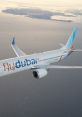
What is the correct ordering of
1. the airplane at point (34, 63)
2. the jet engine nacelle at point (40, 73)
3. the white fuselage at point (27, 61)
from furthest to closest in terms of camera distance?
the jet engine nacelle at point (40, 73) < the airplane at point (34, 63) < the white fuselage at point (27, 61)

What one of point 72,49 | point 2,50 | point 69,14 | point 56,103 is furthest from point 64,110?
point 69,14

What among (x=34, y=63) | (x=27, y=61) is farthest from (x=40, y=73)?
(x=34, y=63)

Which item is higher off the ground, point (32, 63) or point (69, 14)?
point (32, 63)

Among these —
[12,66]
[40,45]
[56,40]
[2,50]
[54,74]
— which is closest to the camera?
[12,66]

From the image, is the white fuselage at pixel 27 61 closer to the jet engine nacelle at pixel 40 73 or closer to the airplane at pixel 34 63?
the airplane at pixel 34 63

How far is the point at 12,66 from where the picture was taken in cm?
4347

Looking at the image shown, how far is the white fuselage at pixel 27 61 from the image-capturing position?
4292 cm

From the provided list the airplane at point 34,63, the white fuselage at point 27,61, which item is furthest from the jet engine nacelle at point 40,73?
the white fuselage at point 27,61

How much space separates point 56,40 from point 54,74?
20.0 metres

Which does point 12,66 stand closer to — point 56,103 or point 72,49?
point 56,103

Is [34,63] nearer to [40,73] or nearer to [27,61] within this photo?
[27,61]

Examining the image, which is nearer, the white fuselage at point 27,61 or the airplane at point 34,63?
the white fuselage at point 27,61

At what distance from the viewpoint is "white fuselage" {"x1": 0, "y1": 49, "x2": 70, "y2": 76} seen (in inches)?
1690

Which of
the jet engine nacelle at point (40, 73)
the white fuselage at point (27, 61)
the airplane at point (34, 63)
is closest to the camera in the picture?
the white fuselage at point (27, 61)
